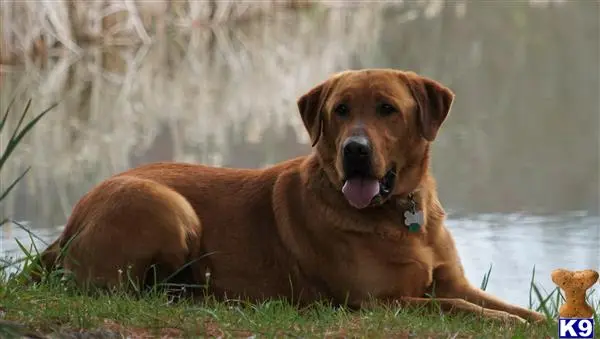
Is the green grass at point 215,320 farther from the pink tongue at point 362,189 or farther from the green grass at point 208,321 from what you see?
the pink tongue at point 362,189

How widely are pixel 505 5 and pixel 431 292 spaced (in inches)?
847

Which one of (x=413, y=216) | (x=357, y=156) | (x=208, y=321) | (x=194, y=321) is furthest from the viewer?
(x=413, y=216)

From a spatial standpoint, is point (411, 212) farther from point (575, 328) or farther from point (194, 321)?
point (194, 321)

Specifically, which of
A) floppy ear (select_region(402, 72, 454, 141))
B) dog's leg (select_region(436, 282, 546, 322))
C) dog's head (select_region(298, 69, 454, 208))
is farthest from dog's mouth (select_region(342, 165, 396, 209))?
dog's leg (select_region(436, 282, 546, 322))

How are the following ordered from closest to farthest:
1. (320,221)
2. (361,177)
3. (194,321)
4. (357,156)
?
(194,321) < (357,156) < (361,177) < (320,221)

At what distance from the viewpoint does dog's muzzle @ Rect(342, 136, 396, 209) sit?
5.41m

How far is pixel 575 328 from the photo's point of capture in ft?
15.3

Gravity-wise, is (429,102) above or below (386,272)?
above

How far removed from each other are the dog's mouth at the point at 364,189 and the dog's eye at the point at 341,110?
0.31 metres

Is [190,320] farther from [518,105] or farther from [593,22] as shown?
[593,22]

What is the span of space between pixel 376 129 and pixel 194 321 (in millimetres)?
1464

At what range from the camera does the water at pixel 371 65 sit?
997cm

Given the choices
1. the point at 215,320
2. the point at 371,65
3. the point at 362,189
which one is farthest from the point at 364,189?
the point at 371,65

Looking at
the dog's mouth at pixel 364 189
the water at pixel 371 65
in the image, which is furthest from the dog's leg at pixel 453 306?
the water at pixel 371 65
